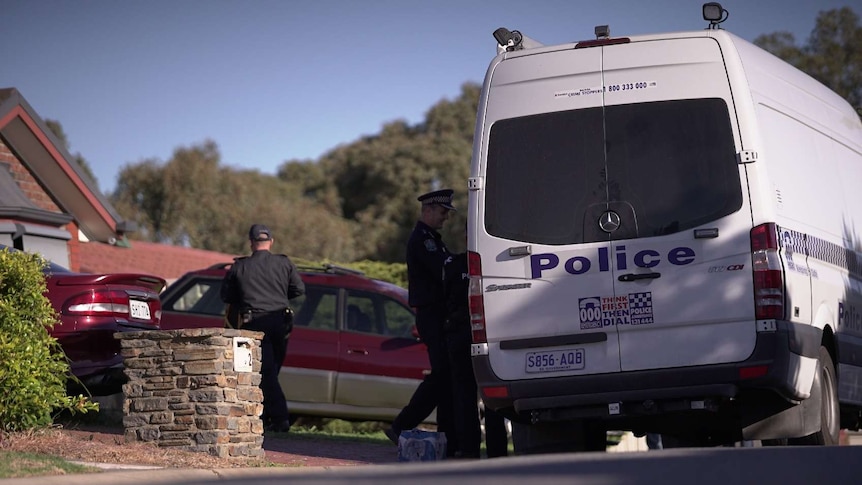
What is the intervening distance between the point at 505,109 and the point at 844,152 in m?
3.52

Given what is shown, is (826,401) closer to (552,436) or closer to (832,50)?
(552,436)

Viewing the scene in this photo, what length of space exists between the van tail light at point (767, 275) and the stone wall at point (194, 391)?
3.69 meters

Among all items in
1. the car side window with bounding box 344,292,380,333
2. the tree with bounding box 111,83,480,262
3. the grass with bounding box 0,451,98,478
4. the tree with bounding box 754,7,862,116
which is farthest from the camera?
the tree with bounding box 111,83,480,262

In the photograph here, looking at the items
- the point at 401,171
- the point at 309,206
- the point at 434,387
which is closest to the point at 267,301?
the point at 434,387

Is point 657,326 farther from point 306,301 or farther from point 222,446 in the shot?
point 306,301

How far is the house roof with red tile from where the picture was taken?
33969 mm

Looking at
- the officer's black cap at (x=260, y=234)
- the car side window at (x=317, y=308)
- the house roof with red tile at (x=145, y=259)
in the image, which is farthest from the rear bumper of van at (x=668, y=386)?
the house roof with red tile at (x=145, y=259)

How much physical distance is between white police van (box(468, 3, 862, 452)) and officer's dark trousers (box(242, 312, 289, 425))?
3.64 m

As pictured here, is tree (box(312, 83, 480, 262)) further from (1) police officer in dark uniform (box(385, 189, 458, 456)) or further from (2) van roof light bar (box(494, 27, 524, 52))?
(2) van roof light bar (box(494, 27, 524, 52))

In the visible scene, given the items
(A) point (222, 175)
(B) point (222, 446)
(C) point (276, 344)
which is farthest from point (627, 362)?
(A) point (222, 175)

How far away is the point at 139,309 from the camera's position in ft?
39.2

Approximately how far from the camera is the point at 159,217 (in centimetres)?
5172

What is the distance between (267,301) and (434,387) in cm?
223

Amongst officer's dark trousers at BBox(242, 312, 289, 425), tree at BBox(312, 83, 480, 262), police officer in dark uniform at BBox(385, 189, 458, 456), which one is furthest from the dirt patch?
tree at BBox(312, 83, 480, 262)
